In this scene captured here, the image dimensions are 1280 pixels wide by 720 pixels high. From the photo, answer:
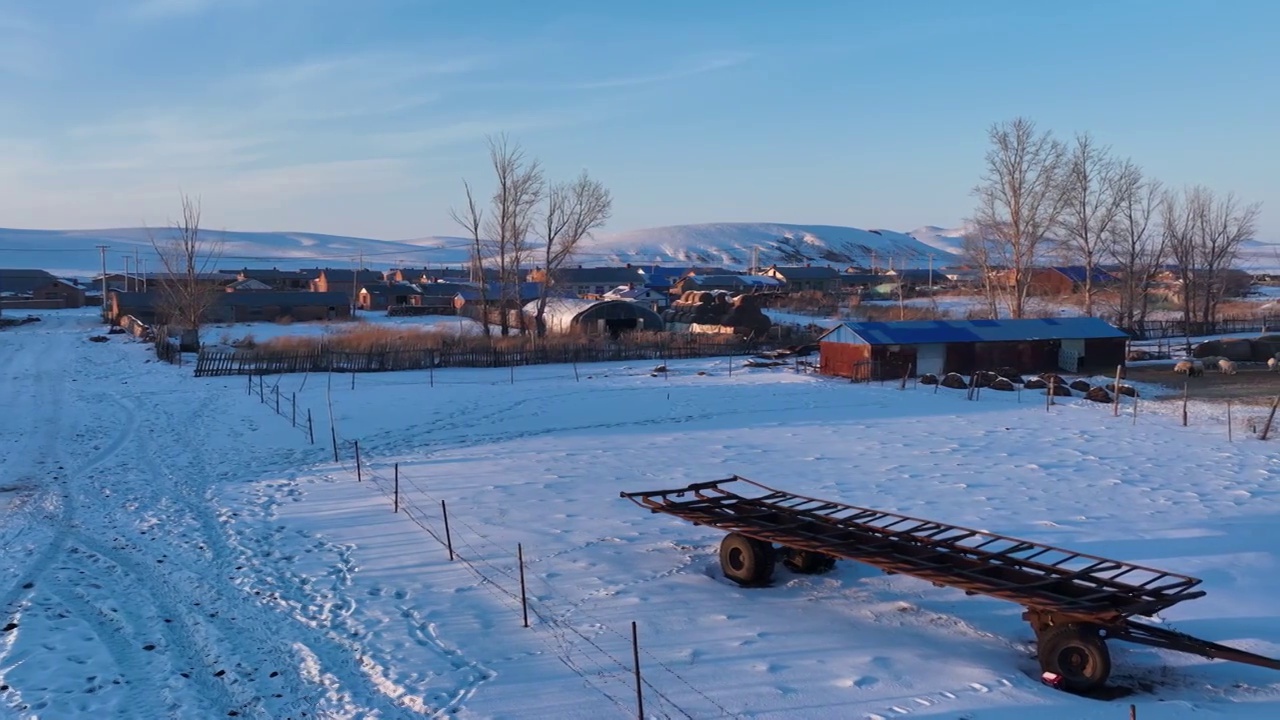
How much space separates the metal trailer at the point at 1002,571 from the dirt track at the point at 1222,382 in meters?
21.9

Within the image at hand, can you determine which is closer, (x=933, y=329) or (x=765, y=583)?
(x=765, y=583)

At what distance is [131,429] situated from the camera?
21812mm

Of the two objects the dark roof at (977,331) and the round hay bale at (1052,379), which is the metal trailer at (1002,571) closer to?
the round hay bale at (1052,379)

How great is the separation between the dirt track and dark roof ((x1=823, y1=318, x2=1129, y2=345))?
2.50 metres

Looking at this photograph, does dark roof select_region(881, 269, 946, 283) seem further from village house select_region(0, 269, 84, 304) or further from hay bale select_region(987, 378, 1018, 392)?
village house select_region(0, 269, 84, 304)

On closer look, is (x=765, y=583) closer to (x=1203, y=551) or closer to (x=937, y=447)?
(x=1203, y=551)

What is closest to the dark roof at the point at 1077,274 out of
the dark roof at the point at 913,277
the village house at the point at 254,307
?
the dark roof at the point at 913,277

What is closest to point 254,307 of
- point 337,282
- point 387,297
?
point 387,297

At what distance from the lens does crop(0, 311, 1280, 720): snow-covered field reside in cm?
802

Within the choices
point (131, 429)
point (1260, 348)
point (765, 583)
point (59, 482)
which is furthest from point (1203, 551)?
point (1260, 348)

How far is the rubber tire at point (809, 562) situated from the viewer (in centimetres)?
1141

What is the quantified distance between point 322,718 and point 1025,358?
35.0 meters

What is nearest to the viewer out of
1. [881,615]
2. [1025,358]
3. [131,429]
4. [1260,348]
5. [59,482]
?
[881,615]

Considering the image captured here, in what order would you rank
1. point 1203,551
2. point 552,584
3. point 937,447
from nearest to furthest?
point 552,584 → point 1203,551 → point 937,447
